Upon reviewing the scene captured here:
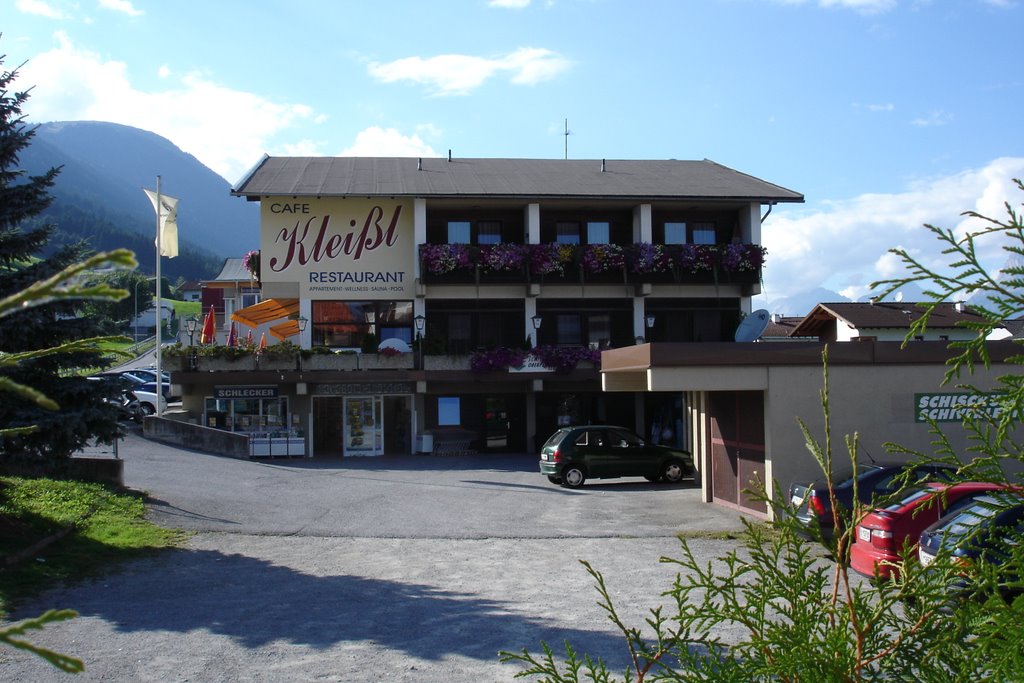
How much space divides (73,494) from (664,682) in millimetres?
17640

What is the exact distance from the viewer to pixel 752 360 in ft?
58.6

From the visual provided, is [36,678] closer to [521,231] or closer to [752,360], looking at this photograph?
[752,360]

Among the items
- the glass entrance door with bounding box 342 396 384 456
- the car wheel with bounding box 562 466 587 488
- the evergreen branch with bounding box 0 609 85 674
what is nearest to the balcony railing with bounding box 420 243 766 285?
the glass entrance door with bounding box 342 396 384 456

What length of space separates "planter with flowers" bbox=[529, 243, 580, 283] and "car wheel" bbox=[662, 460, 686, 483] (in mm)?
11249

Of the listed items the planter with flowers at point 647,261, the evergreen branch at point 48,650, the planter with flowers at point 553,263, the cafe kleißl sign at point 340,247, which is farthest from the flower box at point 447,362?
the evergreen branch at point 48,650

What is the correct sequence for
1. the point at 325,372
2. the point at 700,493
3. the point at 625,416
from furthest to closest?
the point at 625,416 < the point at 325,372 < the point at 700,493

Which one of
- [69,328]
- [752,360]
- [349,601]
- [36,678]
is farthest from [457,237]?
[36,678]

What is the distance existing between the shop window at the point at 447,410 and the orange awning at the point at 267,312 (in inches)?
253

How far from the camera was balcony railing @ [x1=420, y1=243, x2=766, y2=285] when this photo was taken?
3406 cm

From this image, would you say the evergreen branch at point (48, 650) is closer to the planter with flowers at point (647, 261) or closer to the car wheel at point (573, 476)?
the car wheel at point (573, 476)

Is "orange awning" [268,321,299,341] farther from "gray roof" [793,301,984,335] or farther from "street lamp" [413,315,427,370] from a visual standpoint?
"gray roof" [793,301,984,335]

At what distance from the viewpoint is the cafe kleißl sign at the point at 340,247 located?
35312 millimetres

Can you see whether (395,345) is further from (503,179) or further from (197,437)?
(503,179)

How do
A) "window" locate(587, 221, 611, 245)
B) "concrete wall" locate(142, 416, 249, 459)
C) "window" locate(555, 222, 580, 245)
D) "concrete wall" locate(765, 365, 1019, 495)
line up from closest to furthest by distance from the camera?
1. "concrete wall" locate(765, 365, 1019, 495)
2. "concrete wall" locate(142, 416, 249, 459)
3. "window" locate(555, 222, 580, 245)
4. "window" locate(587, 221, 611, 245)
